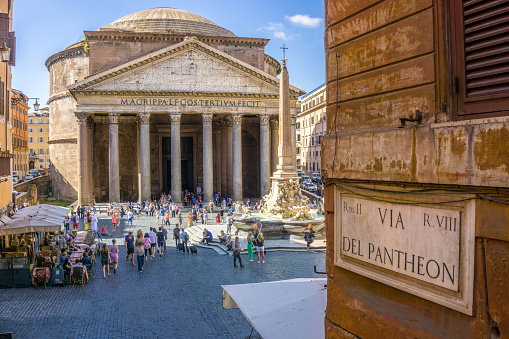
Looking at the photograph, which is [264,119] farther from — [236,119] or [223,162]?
[223,162]

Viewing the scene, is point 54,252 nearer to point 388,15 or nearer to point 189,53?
point 388,15

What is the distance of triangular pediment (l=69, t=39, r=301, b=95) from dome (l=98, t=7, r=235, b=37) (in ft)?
28.9

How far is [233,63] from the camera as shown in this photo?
103 ft

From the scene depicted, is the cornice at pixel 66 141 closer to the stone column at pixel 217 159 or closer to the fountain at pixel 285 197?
the stone column at pixel 217 159

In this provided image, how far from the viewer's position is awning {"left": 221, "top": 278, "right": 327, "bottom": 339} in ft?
15.3

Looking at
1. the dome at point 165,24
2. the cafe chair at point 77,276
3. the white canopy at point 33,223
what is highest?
the dome at point 165,24

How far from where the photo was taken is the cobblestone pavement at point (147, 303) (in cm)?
849

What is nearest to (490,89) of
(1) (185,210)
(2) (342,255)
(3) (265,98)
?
(2) (342,255)

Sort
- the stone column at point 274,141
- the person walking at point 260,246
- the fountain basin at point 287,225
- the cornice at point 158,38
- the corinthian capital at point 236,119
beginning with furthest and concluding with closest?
1. the cornice at point 158,38
2. the stone column at point 274,141
3. the corinthian capital at point 236,119
4. the fountain basin at point 287,225
5. the person walking at point 260,246

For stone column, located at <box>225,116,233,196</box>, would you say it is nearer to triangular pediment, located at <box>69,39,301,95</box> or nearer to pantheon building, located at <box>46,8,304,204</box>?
pantheon building, located at <box>46,8,304,204</box>

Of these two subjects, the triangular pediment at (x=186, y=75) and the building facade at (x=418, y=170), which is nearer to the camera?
the building facade at (x=418, y=170)

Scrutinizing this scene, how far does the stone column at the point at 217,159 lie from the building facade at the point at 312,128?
15.9 m

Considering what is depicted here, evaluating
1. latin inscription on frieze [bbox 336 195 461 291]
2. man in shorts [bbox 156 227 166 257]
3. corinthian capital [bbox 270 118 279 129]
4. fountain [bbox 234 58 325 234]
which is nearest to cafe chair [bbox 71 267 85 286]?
man in shorts [bbox 156 227 166 257]

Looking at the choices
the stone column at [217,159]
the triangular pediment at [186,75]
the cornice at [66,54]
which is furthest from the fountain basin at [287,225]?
the cornice at [66,54]
